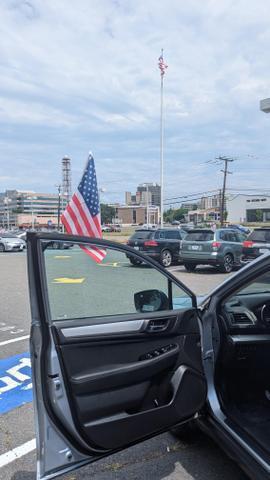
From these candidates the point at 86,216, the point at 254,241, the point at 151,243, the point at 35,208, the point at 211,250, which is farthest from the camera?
the point at 35,208

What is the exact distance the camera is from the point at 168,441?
325 cm

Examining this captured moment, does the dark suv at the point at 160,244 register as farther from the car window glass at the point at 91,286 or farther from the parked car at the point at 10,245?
the car window glass at the point at 91,286

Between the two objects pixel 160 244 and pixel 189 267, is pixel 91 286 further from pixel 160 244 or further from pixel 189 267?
pixel 160 244

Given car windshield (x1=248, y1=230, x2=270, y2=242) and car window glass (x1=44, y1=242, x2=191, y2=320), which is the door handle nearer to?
car window glass (x1=44, y1=242, x2=191, y2=320)

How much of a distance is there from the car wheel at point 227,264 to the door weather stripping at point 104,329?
41.7ft

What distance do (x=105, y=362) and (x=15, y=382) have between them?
8.35ft

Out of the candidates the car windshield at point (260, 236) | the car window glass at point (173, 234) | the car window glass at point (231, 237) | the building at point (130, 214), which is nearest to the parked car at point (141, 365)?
the car windshield at point (260, 236)

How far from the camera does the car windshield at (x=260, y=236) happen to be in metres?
13.5

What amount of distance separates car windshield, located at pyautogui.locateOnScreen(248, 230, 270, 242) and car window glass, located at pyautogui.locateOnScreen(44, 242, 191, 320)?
421 inches

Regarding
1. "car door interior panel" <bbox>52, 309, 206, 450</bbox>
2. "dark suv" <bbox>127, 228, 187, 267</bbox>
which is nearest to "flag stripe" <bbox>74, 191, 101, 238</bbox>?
"car door interior panel" <bbox>52, 309, 206, 450</bbox>

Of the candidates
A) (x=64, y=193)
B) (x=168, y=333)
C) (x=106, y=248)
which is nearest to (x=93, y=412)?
(x=168, y=333)

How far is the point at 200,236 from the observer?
15.1 meters

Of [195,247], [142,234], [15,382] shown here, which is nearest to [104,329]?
[15,382]

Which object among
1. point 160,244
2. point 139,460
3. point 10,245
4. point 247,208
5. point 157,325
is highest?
point 247,208
